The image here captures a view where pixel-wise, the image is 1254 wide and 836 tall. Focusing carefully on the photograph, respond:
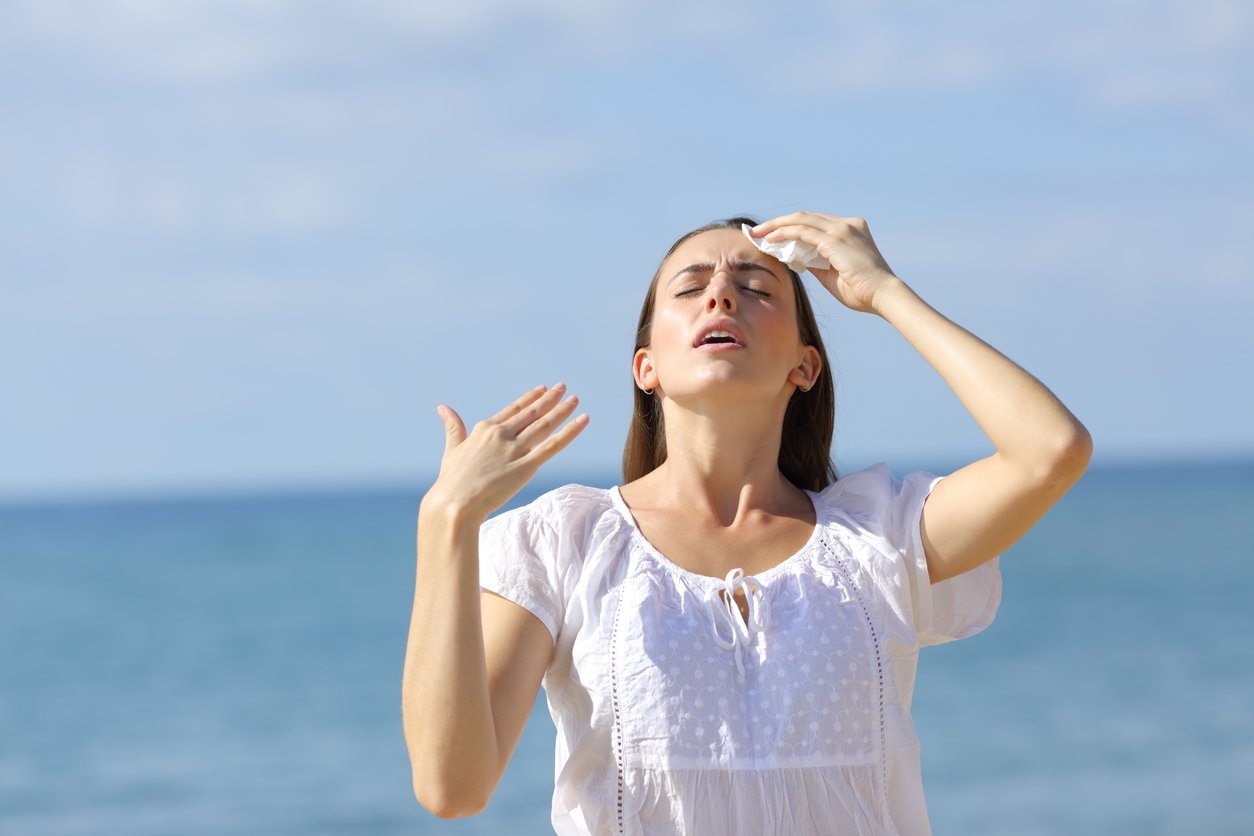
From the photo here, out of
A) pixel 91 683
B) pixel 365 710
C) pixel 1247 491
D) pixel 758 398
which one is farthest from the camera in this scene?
pixel 1247 491

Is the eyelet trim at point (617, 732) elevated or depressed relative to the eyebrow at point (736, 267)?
depressed

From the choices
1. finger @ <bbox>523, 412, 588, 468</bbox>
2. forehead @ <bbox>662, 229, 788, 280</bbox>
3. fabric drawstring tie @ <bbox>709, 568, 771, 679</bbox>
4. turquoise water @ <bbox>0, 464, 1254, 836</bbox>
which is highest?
turquoise water @ <bbox>0, 464, 1254, 836</bbox>

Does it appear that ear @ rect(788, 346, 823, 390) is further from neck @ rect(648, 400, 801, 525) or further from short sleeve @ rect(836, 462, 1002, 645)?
short sleeve @ rect(836, 462, 1002, 645)

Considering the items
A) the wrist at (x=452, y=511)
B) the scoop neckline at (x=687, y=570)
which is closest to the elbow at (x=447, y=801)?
the wrist at (x=452, y=511)

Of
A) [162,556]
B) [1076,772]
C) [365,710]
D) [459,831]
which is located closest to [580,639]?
[459,831]

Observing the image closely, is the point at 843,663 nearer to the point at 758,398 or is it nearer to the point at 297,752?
the point at 758,398

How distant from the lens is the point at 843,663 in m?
3.02

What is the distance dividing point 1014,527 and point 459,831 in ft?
24.2

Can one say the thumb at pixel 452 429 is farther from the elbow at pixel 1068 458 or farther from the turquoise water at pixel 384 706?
the turquoise water at pixel 384 706

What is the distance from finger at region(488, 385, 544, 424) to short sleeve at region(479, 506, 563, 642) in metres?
0.30

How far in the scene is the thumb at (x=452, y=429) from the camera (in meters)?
2.90

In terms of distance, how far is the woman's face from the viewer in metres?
3.18

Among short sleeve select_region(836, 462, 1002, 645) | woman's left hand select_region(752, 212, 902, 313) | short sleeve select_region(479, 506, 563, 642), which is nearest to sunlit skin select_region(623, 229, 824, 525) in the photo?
woman's left hand select_region(752, 212, 902, 313)

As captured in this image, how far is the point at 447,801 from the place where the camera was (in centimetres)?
281
